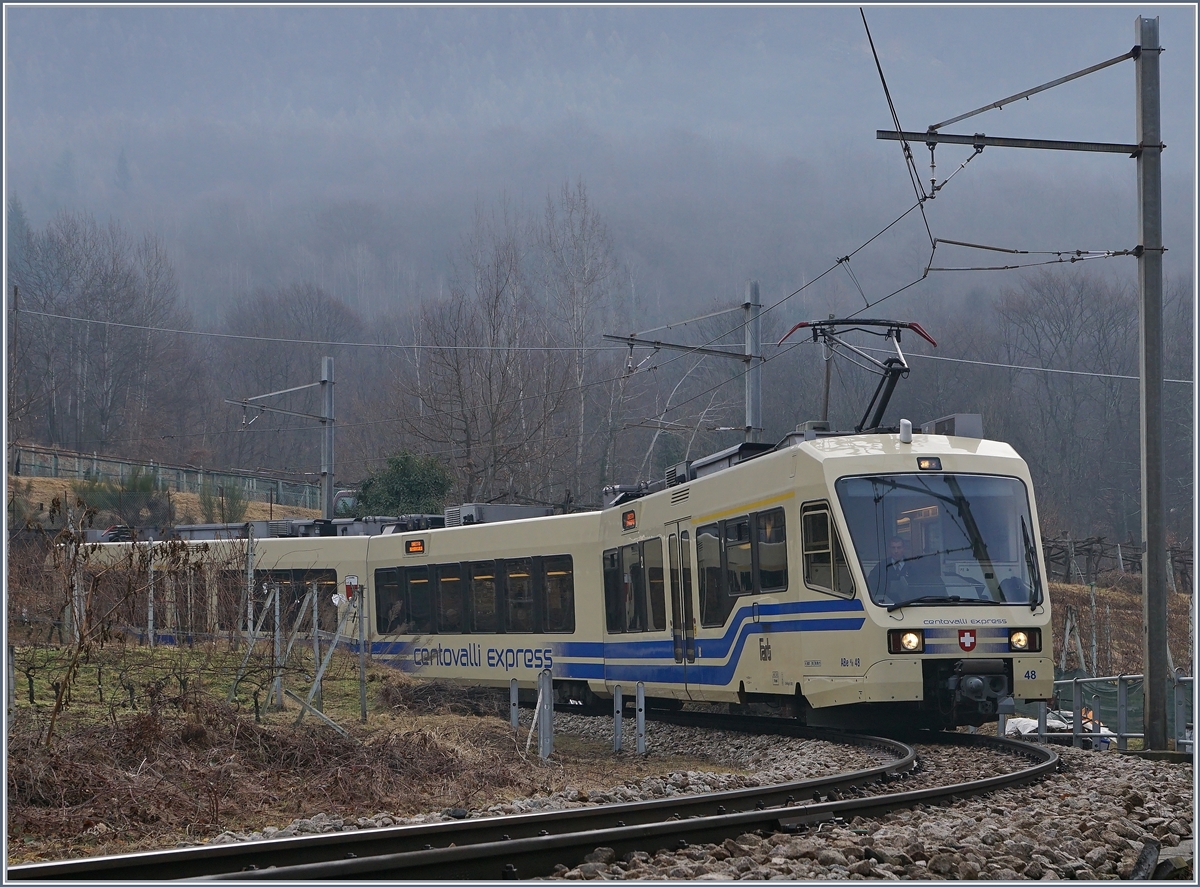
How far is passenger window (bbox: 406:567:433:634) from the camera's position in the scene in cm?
2314

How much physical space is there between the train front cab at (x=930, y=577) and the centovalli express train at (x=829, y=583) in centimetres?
2

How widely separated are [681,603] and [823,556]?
12.3ft

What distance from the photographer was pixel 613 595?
19.1 metres

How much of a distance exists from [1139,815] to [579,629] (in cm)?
1250

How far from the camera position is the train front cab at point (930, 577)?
12719 millimetres

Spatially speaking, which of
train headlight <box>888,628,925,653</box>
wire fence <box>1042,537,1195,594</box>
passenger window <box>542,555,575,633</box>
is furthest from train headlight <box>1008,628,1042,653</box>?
wire fence <box>1042,537,1195,594</box>

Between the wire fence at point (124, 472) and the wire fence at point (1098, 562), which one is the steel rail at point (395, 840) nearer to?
the wire fence at point (124, 472)

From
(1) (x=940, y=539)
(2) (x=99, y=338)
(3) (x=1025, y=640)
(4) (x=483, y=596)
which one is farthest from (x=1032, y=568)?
(2) (x=99, y=338)

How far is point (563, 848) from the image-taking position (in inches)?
264

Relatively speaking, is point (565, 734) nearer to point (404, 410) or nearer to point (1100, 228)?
point (404, 410)

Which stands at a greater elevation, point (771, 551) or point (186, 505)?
point (186, 505)

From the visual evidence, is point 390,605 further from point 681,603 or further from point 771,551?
point 771,551

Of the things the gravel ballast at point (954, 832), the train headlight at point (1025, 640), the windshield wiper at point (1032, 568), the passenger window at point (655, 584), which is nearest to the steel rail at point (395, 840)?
the gravel ballast at point (954, 832)

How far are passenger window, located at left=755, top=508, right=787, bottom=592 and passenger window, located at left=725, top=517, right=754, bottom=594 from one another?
27 centimetres
